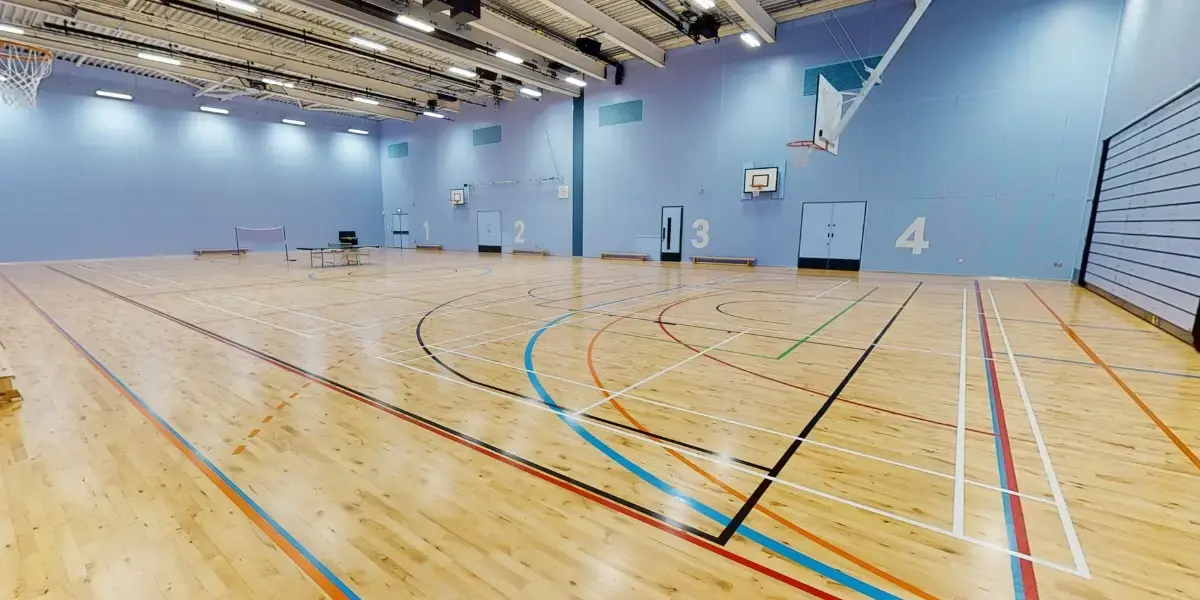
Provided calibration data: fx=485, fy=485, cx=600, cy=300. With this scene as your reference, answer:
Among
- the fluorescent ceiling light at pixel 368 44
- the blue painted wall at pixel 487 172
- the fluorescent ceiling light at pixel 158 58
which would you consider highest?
the fluorescent ceiling light at pixel 368 44

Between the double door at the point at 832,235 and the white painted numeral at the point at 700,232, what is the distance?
9.75 feet

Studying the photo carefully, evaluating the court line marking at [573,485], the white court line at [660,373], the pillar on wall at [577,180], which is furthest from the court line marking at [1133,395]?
the pillar on wall at [577,180]

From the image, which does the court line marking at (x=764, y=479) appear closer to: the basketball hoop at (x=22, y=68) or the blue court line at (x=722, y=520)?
the blue court line at (x=722, y=520)

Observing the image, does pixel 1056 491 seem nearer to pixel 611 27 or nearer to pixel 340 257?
pixel 611 27

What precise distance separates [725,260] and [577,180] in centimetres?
676

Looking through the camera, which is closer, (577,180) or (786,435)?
(786,435)

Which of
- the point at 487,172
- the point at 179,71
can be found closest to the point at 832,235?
the point at 487,172

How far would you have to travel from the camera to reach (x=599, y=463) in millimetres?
2762

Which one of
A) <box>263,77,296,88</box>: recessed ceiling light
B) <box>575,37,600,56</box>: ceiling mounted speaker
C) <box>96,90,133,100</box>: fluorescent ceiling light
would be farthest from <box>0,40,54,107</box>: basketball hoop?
<box>575,37,600,56</box>: ceiling mounted speaker

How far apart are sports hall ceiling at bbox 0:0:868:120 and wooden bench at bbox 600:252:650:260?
608cm

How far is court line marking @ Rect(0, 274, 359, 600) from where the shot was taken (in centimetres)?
185

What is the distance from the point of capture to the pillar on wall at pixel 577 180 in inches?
725

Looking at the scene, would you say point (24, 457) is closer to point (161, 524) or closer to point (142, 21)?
point (161, 524)

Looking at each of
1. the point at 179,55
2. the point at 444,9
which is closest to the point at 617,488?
the point at 444,9
